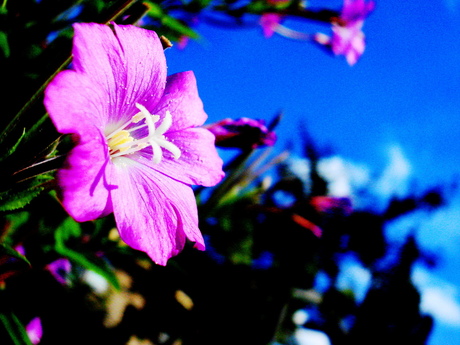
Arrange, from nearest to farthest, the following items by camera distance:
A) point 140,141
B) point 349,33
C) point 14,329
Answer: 1. point 140,141
2. point 14,329
3. point 349,33

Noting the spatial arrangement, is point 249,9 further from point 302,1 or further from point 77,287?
point 77,287

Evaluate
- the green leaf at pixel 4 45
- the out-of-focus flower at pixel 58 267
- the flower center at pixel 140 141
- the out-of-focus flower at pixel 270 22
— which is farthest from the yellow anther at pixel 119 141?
the out-of-focus flower at pixel 270 22

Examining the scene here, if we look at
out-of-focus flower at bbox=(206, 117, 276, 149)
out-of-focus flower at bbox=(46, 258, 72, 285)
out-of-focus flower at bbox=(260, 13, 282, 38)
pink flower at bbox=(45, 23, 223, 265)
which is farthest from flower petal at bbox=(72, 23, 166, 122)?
out-of-focus flower at bbox=(260, 13, 282, 38)

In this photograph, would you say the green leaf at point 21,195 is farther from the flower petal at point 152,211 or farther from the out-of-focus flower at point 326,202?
the out-of-focus flower at point 326,202

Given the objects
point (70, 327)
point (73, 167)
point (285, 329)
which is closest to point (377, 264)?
point (285, 329)

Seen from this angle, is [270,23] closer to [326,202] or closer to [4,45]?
[326,202]

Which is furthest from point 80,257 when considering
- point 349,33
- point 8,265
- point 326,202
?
point 349,33
